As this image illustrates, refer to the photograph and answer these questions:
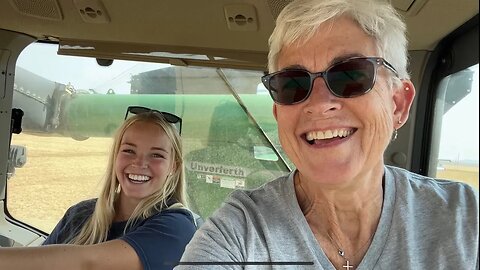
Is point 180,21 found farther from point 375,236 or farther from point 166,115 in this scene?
point 375,236

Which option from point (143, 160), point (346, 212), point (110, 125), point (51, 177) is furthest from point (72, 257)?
point (51, 177)

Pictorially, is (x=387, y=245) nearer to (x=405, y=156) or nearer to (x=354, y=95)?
(x=354, y=95)

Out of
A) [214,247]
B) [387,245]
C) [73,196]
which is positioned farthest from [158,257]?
[73,196]

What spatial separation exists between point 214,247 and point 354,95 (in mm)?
457

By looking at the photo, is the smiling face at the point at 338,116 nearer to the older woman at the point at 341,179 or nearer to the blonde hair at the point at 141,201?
the older woman at the point at 341,179

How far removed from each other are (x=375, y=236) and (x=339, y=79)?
0.38m

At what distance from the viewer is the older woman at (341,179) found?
1188 mm

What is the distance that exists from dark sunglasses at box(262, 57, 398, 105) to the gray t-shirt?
0.91ft

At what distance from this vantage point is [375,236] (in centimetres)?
125

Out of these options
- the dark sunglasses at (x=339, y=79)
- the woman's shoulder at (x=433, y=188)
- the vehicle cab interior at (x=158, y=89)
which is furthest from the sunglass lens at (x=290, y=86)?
the vehicle cab interior at (x=158, y=89)

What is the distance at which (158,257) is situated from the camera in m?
1.96

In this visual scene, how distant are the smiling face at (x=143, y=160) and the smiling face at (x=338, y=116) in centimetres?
125

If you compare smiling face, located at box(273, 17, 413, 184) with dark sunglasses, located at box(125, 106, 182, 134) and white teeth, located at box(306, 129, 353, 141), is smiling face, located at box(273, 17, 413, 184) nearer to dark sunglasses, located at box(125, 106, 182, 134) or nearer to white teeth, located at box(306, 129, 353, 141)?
white teeth, located at box(306, 129, 353, 141)

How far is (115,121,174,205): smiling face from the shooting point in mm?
2383
